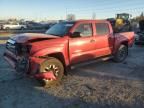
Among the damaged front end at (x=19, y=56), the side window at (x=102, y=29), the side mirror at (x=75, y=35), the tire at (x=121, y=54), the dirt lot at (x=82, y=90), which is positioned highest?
the side window at (x=102, y=29)

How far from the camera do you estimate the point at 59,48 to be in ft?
23.0

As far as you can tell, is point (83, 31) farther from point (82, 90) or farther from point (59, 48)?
point (82, 90)

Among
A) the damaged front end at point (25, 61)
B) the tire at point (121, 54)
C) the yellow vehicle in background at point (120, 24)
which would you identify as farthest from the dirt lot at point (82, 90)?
the yellow vehicle in background at point (120, 24)

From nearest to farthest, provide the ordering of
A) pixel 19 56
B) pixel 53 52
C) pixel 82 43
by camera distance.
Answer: pixel 19 56 < pixel 53 52 < pixel 82 43

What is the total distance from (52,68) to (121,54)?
4.17 m

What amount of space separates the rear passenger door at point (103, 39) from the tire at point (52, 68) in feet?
6.59

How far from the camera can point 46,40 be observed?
22.4ft

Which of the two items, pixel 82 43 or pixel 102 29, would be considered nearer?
pixel 82 43

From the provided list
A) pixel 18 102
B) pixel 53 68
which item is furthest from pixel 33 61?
pixel 18 102

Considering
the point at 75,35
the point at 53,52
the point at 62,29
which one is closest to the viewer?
the point at 53,52

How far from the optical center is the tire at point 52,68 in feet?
21.5

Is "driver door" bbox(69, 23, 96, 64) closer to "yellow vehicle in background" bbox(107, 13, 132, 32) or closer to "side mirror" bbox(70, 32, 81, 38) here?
"side mirror" bbox(70, 32, 81, 38)

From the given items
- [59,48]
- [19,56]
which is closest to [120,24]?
[59,48]

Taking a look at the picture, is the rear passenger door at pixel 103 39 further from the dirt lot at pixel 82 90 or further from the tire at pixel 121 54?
the dirt lot at pixel 82 90
